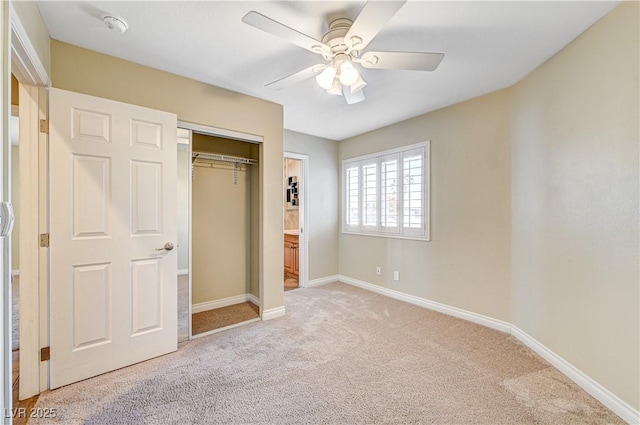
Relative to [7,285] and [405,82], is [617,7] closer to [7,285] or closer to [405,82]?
[405,82]

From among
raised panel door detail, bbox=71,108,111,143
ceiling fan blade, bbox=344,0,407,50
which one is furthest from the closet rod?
ceiling fan blade, bbox=344,0,407,50

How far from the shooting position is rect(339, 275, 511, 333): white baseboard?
3.01 m

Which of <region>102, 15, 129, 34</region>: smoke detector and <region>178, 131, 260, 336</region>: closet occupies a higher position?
<region>102, 15, 129, 34</region>: smoke detector

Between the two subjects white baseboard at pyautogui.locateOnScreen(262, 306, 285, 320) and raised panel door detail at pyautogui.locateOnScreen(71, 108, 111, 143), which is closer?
raised panel door detail at pyautogui.locateOnScreen(71, 108, 111, 143)

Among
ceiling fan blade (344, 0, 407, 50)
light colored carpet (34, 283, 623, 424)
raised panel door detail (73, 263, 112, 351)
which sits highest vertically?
ceiling fan blade (344, 0, 407, 50)

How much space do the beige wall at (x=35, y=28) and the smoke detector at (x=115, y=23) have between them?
13.6 inches

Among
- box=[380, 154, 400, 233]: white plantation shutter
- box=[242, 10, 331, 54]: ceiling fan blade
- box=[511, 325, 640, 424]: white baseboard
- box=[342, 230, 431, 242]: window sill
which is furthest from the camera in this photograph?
box=[380, 154, 400, 233]: white plantation shutter

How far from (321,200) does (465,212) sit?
2227mm

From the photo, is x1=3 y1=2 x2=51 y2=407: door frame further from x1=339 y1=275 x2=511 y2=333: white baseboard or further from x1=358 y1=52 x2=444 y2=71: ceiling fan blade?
x1=339 y1=275 x2=511 y2=333: white baseboard

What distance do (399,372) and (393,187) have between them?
249 cm

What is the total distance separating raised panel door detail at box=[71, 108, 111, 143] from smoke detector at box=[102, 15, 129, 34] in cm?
60

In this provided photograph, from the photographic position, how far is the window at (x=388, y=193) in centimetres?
373

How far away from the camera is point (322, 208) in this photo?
480 cm

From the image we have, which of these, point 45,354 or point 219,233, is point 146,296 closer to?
point 45,354
